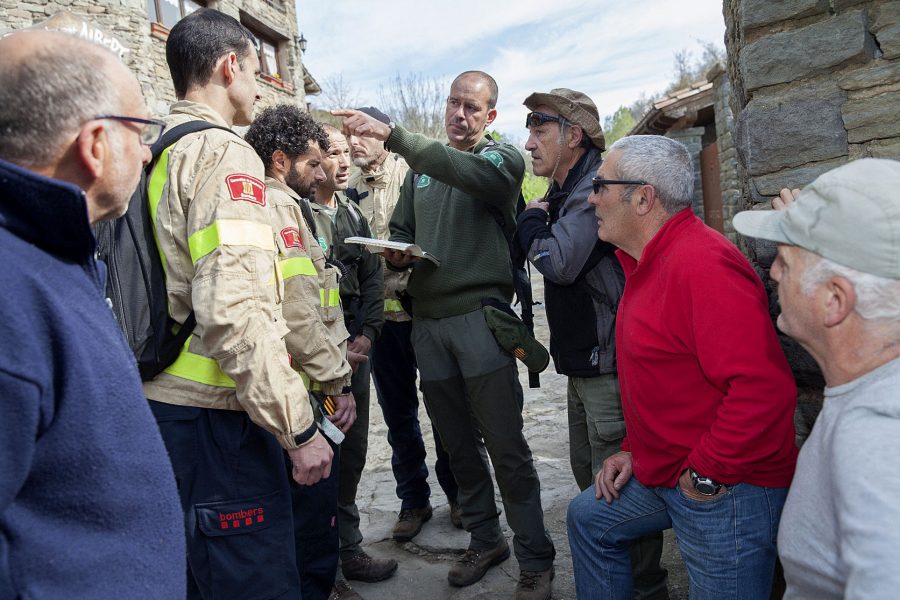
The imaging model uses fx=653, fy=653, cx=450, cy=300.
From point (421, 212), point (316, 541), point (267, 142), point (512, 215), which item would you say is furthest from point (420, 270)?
point (316, 541)

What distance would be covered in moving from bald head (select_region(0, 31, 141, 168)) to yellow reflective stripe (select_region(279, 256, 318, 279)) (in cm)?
127

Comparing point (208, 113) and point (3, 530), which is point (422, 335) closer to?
point (208, 113)

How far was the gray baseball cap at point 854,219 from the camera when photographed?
137 cm

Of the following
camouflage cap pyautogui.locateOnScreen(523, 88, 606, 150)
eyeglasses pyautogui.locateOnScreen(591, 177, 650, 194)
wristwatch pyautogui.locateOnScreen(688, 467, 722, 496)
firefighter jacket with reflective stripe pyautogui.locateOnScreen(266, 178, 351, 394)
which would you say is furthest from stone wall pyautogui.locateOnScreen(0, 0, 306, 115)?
wristwatch pyautogui.locateOnScreen(688, 467, 722, 496)

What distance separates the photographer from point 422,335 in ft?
10.9

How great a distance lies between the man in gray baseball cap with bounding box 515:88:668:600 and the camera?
2602 millimetres

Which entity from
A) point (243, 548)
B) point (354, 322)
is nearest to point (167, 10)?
point (354, 322)

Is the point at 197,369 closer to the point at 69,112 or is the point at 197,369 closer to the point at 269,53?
the point at 69,112

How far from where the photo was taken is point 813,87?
2285 mm

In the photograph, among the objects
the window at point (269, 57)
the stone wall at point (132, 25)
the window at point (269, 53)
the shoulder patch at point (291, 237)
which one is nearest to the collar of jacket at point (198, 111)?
the shoulder patch at point (291, 237)

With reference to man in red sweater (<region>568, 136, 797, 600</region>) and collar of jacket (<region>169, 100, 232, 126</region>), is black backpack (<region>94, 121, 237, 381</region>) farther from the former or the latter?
man in red sweater (<region>568, 136, 797, 600</region>)

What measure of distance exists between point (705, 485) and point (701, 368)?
346 millimetres

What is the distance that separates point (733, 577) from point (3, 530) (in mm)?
1849

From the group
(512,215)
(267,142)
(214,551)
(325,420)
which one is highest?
(267,142)
